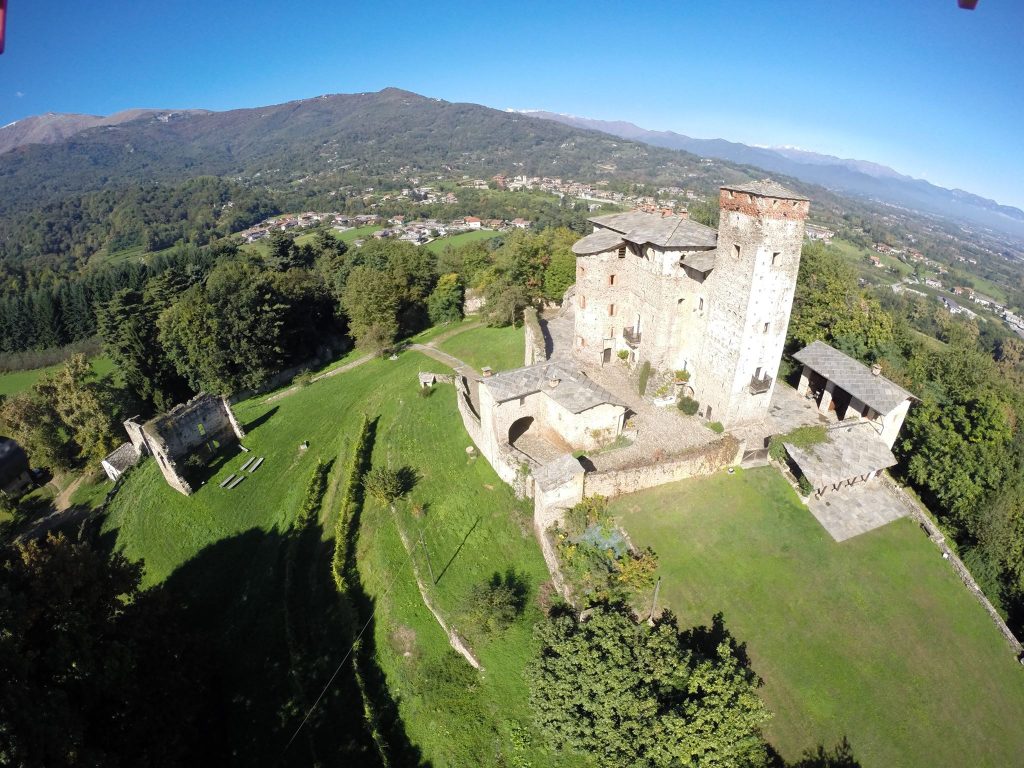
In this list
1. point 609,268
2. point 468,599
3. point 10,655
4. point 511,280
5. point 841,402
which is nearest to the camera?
point 10,655

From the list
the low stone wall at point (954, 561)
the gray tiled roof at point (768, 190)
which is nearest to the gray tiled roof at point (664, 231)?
the gray tiled roof at point (768, 190)

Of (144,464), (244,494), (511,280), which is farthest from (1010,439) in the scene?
(144,464)

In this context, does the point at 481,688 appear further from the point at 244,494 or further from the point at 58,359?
the point at 58,359

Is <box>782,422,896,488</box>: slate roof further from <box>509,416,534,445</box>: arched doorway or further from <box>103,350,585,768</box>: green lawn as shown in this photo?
<box>103,350,585,768</box>: green lawn

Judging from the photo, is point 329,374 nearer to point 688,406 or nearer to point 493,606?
point 493,606

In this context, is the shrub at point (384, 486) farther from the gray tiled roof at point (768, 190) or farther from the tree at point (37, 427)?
the tree at point (37, 427)

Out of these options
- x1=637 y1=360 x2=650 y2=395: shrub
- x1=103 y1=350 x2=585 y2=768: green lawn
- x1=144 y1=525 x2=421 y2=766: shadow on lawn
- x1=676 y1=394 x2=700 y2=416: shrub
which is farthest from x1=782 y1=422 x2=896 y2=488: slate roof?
x1=144 y1=525 x2=421 y2=766: shadow on lawn
